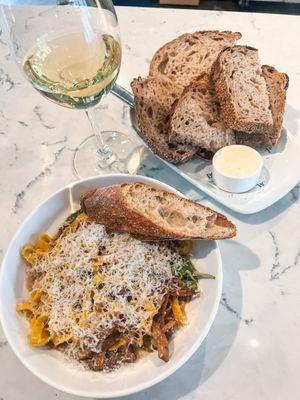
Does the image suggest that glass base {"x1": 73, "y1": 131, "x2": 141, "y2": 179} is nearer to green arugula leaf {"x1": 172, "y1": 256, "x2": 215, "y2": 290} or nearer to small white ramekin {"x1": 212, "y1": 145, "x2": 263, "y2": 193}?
small white ramekin {"x1": 212, "y1": 145, "x2": 263, "y2": 193}

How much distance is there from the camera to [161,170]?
1231 mm

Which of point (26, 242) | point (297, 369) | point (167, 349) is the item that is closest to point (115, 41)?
point (26, 242)

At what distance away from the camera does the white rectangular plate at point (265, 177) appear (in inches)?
42.7

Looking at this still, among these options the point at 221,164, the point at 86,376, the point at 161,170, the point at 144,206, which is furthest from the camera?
the point at 161,170

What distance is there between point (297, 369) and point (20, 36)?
3.00ft

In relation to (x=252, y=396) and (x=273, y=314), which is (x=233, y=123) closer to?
(x=273, y=314)

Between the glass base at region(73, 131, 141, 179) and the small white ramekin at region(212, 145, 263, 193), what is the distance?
25 centimetres

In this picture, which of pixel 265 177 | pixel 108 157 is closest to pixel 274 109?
pixel 265 177

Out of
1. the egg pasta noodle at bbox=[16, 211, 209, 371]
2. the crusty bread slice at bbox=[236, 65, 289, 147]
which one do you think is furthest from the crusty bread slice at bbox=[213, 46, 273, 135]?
the egg pasta noodle at bbox=[16, 211, 209, 371]

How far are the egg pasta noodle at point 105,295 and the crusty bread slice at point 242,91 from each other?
430 millimetres

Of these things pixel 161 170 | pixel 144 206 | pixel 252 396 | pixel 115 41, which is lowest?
pixel 252 396

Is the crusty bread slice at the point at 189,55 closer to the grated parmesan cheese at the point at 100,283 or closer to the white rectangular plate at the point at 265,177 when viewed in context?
the white rectangular plate at the point at 265,177

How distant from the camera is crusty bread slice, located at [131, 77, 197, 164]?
1.17 metres

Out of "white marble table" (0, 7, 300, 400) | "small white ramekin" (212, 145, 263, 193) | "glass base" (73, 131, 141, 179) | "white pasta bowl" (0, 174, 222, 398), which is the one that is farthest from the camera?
"glass base" (73, 131, 141, 179)
